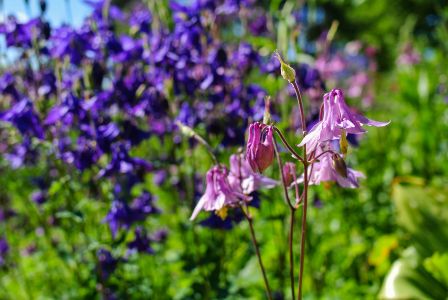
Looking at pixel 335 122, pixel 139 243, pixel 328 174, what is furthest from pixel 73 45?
pixel 335 122

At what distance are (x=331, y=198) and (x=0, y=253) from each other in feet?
7.16

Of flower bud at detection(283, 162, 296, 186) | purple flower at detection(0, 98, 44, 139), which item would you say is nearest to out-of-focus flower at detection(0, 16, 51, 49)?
purple flower at detection(0, 98, 44, 139)

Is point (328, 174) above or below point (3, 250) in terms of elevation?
above

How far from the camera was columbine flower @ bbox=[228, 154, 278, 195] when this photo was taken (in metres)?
1.40

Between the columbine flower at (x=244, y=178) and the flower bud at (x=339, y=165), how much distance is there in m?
0.27

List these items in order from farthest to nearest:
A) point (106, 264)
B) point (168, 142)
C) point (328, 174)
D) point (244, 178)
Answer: point (168, 142) < point (106, 264) < point (244, 178) < point (328, 174)

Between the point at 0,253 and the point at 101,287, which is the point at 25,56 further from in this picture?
the point at 0,253

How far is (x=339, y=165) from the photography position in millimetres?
1174

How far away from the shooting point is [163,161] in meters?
2.45

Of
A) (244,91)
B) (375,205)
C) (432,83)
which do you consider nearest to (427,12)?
(432,83)

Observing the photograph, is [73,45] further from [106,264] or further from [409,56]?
[409,56]

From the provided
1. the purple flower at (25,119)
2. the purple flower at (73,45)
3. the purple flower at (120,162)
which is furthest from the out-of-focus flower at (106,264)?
the purple flower at (73,45)

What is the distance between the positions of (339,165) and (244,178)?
1.10ft

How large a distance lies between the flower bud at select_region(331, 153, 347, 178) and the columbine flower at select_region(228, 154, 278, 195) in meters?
0.27
